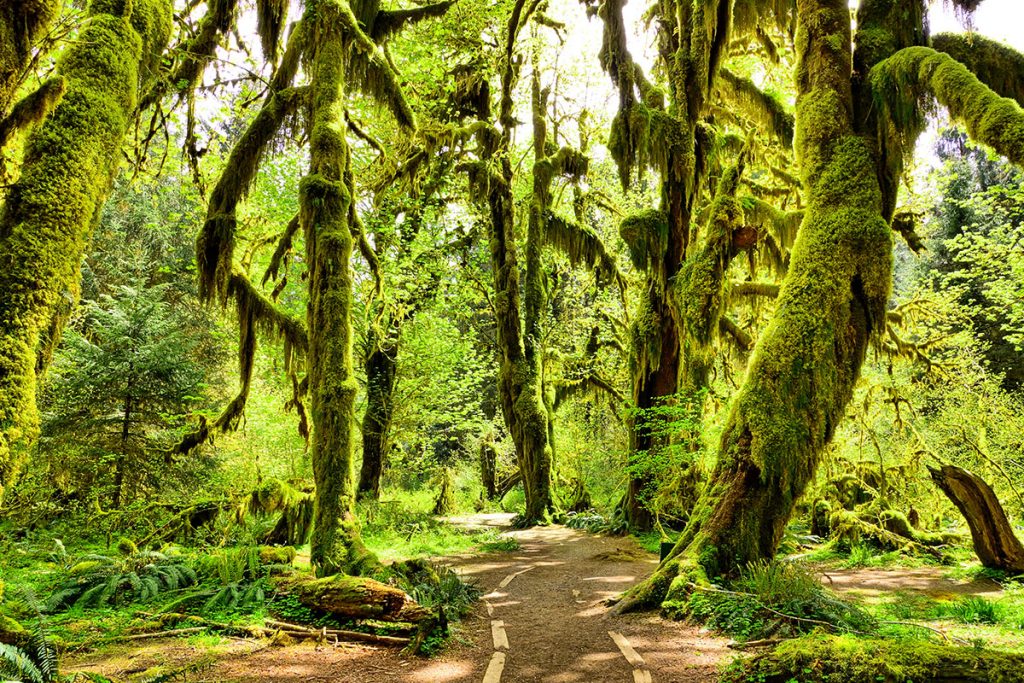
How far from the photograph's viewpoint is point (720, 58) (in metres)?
10.7

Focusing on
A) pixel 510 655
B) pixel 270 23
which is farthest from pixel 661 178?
pixel 510 655

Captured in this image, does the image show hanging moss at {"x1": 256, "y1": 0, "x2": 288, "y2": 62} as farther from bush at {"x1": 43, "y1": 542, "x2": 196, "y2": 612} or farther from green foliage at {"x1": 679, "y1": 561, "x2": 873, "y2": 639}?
green foliage at {"x1": 679, "y1": 561, "x2": 873, "y2": 639}

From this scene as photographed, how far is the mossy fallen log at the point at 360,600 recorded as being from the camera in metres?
5.85

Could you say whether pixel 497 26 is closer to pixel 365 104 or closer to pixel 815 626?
pixel 365 104

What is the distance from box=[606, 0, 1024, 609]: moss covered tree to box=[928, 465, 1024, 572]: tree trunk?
11.9 feet

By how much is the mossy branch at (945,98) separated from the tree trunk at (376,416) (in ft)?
44.3

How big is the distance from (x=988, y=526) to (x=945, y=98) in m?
6.45

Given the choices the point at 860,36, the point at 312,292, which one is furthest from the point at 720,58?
the point at 312,292

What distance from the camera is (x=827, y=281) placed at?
7203 mm

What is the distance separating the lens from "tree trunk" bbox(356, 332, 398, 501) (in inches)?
673

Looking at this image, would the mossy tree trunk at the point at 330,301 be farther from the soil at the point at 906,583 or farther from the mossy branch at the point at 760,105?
the mossy branch at the point at 760,105

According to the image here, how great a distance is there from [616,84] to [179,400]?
45.8ft

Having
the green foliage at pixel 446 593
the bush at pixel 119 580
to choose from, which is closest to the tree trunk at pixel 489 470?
the green foliage at pixel 446 593

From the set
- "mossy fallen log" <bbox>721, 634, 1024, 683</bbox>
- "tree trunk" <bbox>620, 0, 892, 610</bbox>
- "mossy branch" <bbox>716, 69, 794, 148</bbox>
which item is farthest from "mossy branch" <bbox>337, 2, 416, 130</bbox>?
"mossy fallen log" <bbox>721, 634, 1024, 683</bbox>
